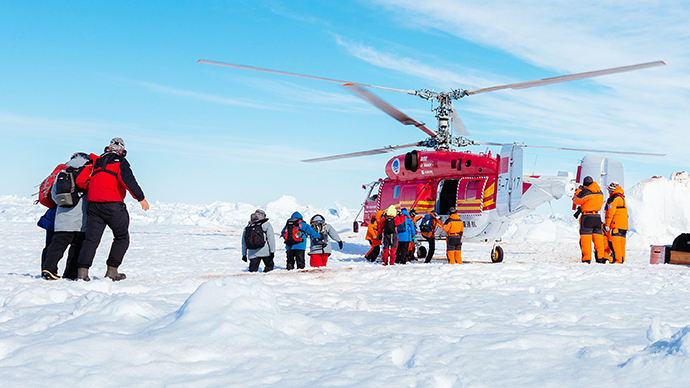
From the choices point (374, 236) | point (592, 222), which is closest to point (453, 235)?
point (374, 236)

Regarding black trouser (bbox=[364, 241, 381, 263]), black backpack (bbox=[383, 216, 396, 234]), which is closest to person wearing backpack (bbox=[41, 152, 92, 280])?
black backpack (bbox=[383, 216, 396, 234])

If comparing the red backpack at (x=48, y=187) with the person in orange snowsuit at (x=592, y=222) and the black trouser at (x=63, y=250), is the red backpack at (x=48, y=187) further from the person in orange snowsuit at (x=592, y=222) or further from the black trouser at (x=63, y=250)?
the person in orange snowsuit at (x=592, y=222)

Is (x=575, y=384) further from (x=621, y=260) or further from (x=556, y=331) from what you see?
(x=621, y=260)

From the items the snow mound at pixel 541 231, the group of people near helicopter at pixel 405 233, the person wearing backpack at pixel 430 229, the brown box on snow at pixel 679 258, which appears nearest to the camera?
the group of people near helicopter at pixel 405 233

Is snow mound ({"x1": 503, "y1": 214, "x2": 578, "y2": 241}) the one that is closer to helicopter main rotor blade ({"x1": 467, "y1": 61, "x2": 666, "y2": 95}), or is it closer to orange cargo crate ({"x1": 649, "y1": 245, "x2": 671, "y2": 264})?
orange cargo crate ({"x1": 649, "y1": 245, "x2": 671, "y2": 264})

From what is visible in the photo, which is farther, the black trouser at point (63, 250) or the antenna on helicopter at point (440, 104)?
the antenna on helicopter at point (440, 104)

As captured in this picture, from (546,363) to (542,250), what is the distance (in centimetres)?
1433

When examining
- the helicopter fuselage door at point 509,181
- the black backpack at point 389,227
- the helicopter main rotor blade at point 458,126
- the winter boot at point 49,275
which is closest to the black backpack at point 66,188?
the winter boot at point 49,275

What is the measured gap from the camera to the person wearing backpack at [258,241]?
7.52m

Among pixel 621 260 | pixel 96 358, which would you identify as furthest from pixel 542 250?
pixel 96 358

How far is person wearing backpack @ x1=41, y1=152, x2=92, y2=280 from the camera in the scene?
5008 mm

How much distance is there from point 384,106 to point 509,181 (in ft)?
11.3

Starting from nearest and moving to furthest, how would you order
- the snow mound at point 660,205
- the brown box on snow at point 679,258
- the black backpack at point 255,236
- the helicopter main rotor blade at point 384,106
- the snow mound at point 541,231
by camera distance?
the black backpack at point 255,236 → the brown box on snow at point 679,258 → the helicopter main rotor blade at point 384,106 → the snow mound at point 541,231 → the snow mound at point 660,205

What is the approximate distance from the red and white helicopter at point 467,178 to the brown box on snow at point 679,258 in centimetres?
273
